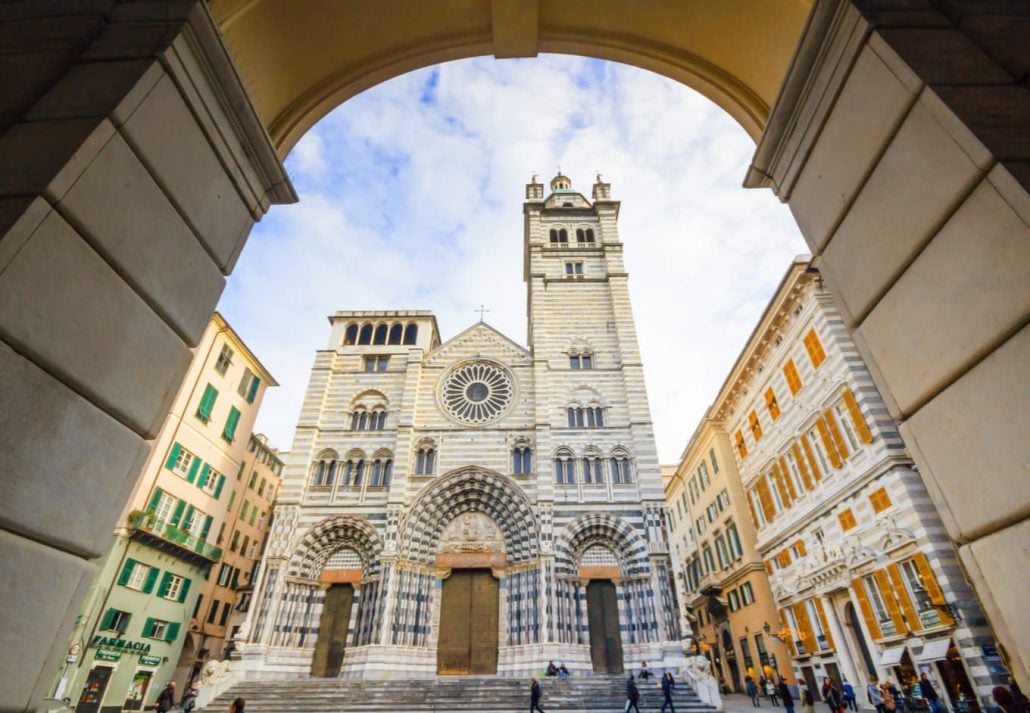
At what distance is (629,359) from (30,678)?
25443 mm

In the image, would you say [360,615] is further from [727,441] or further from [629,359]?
[727,441]

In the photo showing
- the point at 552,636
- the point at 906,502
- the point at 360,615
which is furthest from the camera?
the point at 360,615

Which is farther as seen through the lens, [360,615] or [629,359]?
[629,359]

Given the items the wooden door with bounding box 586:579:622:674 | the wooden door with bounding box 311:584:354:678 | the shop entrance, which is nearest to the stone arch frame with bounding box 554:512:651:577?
the wooden door with bounding box 586:579:622:674

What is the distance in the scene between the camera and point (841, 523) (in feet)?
53.3

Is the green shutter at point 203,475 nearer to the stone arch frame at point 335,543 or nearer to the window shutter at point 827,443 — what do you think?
the stone arch frame at point 335,543

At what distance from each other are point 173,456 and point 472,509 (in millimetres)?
12578

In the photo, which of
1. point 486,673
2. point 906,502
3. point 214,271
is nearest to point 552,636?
point 486,673

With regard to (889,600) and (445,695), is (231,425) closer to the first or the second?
(445,695)

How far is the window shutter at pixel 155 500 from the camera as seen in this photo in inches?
773

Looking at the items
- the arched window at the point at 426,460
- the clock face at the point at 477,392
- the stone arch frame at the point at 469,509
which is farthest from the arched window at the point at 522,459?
the arched window at the point at 426,460

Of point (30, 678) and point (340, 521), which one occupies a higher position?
point (340, 521)

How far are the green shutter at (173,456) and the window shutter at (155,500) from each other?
959mm

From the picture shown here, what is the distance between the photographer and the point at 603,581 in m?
21.4
